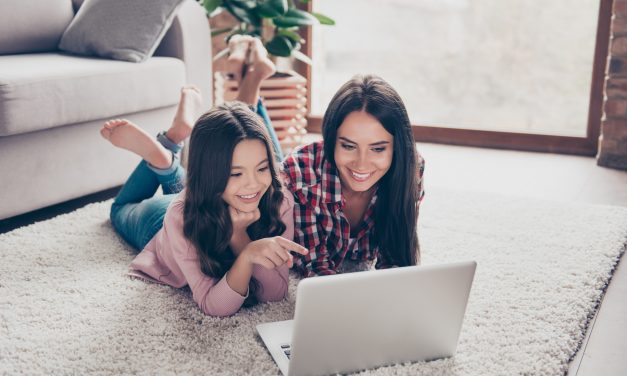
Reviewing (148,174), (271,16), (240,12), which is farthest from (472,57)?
(148,174)

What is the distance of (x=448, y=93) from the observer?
11.6 feet

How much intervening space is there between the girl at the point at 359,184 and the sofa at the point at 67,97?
80cm

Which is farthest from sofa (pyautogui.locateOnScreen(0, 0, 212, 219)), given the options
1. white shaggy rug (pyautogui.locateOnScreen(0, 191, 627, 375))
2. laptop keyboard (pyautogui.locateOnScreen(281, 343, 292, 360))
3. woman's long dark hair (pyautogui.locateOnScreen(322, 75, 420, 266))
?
laptop keyboard (pyautogui.locateOnScreen(281, 343, 292, 360))

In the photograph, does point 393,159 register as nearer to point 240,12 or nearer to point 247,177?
point 247,177

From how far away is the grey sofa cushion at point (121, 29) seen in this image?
2490 mm

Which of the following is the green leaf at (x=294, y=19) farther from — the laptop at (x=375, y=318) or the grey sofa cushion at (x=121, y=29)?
the laptop at (x=375, y=318)

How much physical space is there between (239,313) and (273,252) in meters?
0.26

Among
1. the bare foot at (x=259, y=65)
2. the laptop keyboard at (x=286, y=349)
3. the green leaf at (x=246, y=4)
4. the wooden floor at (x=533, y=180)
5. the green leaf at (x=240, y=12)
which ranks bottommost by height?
the wooden floor at (x=533, y=180)

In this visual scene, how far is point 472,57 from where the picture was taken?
3438mm

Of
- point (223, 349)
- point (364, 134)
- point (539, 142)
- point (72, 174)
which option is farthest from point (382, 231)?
point (539, 142)

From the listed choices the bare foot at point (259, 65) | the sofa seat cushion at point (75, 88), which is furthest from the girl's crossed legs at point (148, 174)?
the sofa seat cushion at point (75, 88)

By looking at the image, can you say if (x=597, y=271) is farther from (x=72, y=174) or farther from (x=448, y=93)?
(x=448, y=93)

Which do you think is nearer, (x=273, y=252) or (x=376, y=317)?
(x=376, y=317)

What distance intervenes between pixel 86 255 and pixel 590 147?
7.25ft
